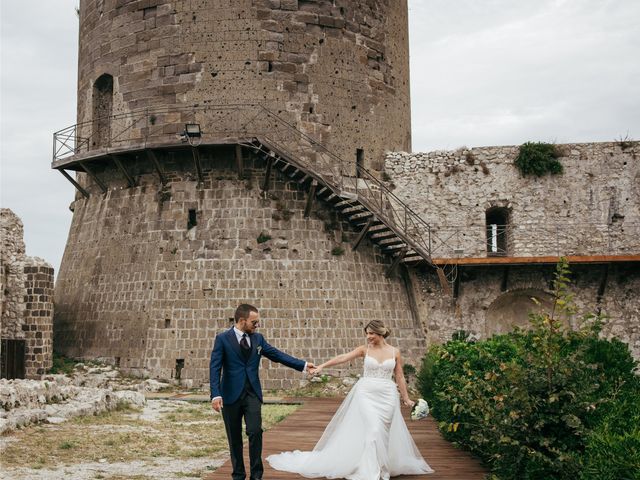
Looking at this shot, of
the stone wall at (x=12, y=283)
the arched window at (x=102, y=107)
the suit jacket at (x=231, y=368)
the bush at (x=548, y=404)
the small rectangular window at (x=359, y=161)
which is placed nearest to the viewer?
the bush at (x=548, y=404)

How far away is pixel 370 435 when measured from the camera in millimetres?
8125

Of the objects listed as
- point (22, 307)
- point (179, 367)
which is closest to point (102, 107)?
point (22, 307)

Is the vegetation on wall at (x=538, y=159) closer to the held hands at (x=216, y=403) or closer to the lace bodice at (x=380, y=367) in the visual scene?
the lace bodice at (x=380, y=367)

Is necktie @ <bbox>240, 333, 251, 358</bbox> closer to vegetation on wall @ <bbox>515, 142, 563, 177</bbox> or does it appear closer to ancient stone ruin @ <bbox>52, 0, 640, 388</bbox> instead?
ancient stone ruin @ <bbox>52, 0, 640, 388</bbox>

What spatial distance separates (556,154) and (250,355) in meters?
16.9

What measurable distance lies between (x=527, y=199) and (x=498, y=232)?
123cm

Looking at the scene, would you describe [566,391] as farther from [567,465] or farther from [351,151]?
[351,151]

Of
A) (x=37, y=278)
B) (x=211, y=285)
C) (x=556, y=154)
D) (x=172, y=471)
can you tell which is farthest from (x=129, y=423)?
(x=556, y=154)

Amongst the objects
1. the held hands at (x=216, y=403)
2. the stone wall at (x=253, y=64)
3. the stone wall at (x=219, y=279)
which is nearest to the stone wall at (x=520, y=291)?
the stone wall at (x=219, y=279)

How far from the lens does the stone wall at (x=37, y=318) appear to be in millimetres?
19703

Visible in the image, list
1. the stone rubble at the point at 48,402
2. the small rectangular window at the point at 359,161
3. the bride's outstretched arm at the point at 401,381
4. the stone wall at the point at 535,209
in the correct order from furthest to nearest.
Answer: the stone wall at the point at 535,209 → the small rectangular window at the point at 359,161 → the stone rubble at the point at 48,402 → the bride's outstretched arm at the point at 401,381

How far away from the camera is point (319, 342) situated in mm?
19484

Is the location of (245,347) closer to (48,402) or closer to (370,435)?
(370,435)

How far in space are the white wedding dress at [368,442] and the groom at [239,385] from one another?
100cm
